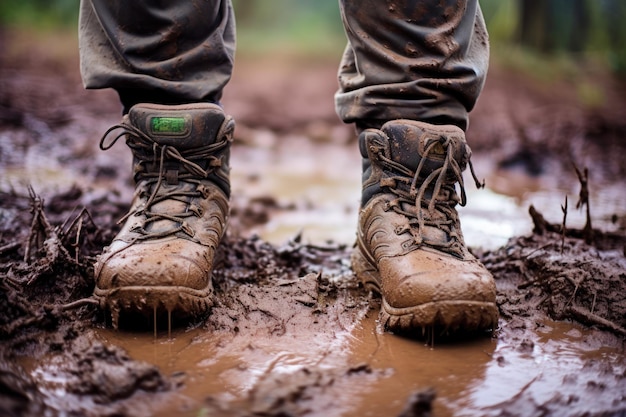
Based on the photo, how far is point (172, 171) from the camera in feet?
4.98

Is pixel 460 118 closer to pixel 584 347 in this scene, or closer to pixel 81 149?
pixel 584 347

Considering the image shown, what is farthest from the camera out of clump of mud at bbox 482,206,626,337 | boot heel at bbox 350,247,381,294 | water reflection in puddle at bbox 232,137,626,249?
water reflection in puddle at bbox 232,137,626,249

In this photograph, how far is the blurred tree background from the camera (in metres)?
6.56

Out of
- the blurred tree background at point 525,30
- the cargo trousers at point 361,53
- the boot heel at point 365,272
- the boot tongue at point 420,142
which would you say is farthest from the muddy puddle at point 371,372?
the blurred tree background at point 525,30

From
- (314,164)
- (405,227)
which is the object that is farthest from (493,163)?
(405,227)

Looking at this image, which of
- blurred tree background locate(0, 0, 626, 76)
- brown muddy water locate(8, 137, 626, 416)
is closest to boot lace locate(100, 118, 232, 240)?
brown muddy water locate(8, 137, 626, 416)

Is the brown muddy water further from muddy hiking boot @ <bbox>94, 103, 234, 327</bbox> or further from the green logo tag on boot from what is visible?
the green logo tag on boot

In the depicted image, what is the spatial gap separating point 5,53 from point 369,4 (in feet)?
18.6

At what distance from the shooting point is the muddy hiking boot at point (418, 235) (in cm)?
127

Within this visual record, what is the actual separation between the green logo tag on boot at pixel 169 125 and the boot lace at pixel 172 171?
0.10 ft

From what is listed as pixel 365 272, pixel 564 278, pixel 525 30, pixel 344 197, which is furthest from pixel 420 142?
pixel 525 30

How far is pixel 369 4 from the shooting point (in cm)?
151

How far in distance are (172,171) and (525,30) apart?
6.91m

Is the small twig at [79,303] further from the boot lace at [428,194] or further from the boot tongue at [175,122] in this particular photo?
the boot lace at [428,194]
